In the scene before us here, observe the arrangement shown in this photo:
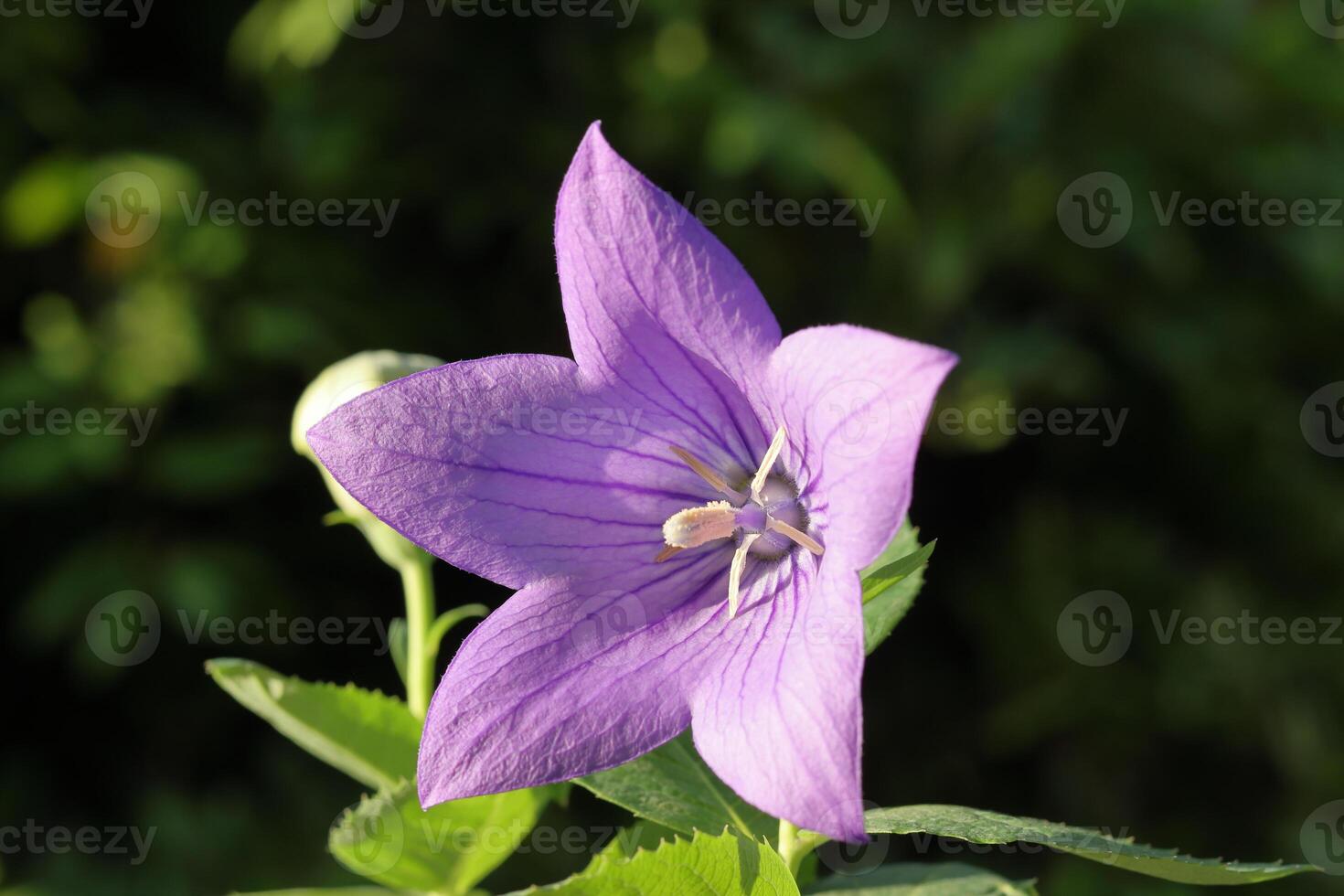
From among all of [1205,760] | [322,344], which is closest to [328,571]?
[322,344]

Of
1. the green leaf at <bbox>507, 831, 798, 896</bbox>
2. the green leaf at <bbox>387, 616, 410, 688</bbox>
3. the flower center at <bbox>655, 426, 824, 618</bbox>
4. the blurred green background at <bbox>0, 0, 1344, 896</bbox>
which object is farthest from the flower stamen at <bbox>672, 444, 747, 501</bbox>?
the blurred green background at <bbox>0, 0, 1344, 896</bbox>

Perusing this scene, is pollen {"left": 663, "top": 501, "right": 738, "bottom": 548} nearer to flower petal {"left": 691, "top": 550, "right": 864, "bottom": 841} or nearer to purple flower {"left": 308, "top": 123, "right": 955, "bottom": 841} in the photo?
purple flower {"left": 308, "top": 123, "right": 955, "bottom": 841}

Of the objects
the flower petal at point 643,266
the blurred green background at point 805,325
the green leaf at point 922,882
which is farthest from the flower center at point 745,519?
the blurred green background at point 805,325

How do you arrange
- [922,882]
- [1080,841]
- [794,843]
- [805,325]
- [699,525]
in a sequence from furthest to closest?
1. [805,325]
2. [699,525]
3. [922,882]
4. [794,843]
5. [1080,841]

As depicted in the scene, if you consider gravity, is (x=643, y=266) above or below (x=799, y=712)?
above

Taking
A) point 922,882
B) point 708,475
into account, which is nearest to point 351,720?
point 708,475

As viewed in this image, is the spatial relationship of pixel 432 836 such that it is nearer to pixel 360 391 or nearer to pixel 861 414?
pixel 360 391

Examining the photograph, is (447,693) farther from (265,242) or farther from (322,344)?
(265,242)

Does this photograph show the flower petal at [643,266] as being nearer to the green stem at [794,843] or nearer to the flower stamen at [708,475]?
the flower stamen at [708,475]
